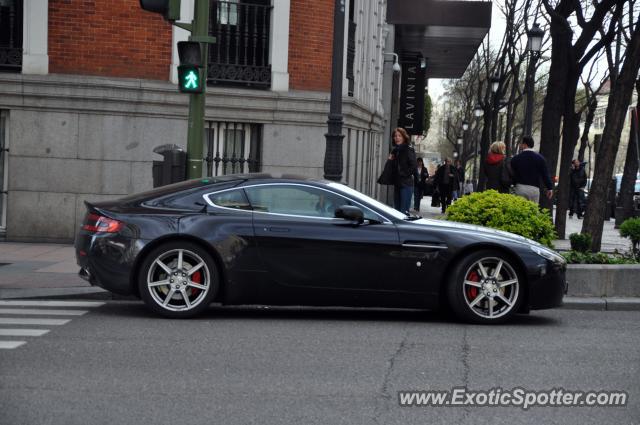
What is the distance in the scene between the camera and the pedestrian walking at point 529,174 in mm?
16766

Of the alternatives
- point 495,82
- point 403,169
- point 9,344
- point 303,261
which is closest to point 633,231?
point 303,261

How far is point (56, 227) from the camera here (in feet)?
55.6

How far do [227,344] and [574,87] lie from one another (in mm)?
13861

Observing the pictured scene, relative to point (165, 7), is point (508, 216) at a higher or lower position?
lower

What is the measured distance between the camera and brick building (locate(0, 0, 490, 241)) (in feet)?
55.7

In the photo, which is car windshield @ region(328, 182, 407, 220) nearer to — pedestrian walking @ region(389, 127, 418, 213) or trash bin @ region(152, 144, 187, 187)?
trash bin @ region(152, 144, 187, 187)

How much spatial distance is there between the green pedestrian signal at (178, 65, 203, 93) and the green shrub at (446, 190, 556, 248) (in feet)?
10.8

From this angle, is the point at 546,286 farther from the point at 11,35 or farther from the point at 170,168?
the point at 11,35

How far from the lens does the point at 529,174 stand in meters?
17.0

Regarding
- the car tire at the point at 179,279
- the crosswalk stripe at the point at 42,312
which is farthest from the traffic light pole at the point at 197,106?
the car tire at the point at 179,279

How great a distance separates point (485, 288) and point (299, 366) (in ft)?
9.07

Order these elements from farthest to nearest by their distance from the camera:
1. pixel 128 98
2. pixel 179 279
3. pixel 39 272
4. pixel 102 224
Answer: pixel 128 98
pixel 39 272
pixel 102 224
pixel 179 279

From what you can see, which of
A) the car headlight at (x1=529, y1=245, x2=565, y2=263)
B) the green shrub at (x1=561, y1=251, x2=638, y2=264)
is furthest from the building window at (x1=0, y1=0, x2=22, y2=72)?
the car headlight at (x1=529, y1=245, x2=565, y2=263)

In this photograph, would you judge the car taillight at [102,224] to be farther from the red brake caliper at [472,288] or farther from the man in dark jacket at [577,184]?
the man in dark jacket at [577,184]
